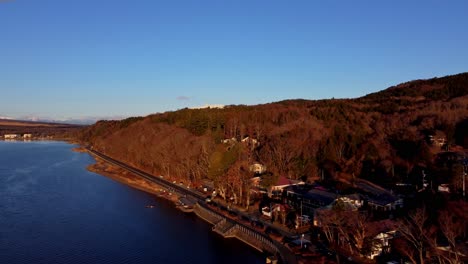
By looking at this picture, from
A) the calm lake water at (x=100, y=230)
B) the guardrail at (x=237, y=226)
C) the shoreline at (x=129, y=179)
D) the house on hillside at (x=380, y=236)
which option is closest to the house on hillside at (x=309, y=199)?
the guardrail at (x=237, y=226)

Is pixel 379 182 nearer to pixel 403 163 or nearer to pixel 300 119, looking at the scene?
pixel 403 163

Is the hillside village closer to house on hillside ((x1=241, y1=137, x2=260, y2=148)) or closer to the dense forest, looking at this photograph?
the dense forest

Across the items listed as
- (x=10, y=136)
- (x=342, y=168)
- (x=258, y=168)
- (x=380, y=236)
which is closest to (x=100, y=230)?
(x=380, y=236)

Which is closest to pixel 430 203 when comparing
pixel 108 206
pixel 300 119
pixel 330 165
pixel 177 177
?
pixel 330 165

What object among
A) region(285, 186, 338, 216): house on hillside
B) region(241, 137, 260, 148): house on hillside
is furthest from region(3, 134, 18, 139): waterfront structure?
region(285, 186, 338, 216): house on hillside

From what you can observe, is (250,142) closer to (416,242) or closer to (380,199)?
(380,199)
